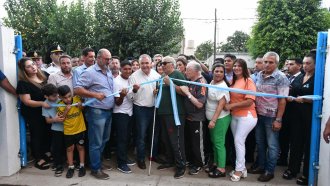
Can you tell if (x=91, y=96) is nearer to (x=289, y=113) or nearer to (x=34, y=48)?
(x=289, y=113)

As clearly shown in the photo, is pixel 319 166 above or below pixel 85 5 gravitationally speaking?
below

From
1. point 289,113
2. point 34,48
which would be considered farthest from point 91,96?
point 34,48

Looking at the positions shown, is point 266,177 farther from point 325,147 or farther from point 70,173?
point 70,173

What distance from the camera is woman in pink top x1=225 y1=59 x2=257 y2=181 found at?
4328mm

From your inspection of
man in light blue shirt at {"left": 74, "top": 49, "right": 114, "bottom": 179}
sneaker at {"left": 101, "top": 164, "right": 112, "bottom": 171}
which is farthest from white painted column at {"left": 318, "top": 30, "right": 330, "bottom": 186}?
sneaker at {"left": 101, "top": 164, "right": 112, "bottom": 171}

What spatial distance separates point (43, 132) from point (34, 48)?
12642 mm

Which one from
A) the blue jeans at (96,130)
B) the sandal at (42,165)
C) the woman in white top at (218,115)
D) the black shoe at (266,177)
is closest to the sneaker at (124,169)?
the blue jeans at (96,130)

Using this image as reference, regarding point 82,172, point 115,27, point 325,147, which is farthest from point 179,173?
point 115,27

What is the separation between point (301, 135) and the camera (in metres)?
4.36

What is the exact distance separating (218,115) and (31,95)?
10.1 feet

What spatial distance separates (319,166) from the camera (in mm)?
4078

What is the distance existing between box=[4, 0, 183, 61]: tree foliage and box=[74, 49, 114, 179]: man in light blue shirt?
8708mm

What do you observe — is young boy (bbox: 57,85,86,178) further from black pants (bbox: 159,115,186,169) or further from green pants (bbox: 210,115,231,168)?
green pants (bbox: 210,115,231,168)

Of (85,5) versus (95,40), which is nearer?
(95,40)
